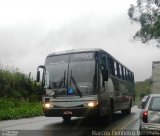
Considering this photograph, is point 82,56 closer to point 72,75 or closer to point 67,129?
point 72,75

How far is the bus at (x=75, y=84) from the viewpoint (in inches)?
661

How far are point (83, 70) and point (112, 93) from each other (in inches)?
133

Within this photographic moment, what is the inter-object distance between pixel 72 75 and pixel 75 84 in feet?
1.37

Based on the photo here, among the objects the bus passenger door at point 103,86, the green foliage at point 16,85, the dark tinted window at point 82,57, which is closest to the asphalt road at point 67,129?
the bus passenger door at point 103,86

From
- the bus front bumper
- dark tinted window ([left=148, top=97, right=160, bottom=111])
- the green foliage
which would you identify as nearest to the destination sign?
the bus front bumper

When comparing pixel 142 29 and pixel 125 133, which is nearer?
pixel 125 133

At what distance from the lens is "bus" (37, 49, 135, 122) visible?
16797 mm

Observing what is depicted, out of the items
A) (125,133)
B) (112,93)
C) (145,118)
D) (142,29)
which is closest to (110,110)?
(112,93)

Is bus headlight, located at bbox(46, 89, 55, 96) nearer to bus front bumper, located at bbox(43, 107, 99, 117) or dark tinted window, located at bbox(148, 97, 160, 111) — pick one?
bus front bumper, located at bbox(43, 107, 99, 117)

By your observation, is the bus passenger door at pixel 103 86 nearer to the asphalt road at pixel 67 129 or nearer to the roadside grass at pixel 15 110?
the asphalt road at pixel 67 129

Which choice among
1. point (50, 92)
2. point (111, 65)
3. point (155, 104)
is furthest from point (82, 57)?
point (155, 104)

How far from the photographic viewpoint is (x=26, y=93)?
1750 inches

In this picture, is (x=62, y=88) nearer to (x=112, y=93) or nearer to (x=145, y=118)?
(x=112, y=93)

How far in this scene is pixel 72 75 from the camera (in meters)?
17.1
